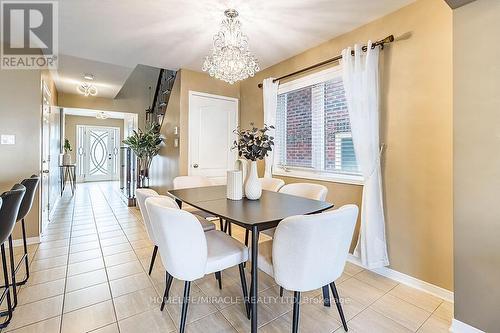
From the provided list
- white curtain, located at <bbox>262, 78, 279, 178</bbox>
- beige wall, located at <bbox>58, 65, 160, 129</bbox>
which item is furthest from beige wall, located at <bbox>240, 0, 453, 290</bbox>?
beige wall, located at <bbox>58, 65, 160, 129</bbox>

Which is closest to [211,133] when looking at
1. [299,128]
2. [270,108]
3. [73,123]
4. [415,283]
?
[270,108]

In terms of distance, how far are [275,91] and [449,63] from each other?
1.99m

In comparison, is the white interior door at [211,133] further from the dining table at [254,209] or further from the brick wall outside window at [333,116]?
the brick wall outside window at [333,116]

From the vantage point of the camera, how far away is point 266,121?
11.5ft

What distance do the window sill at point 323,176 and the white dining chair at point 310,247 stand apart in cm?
128

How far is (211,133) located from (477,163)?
131 inches

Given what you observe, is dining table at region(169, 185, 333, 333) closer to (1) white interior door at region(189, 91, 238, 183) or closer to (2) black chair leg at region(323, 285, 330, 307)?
(2) black chair leg at region(323, 285, 330, 307)

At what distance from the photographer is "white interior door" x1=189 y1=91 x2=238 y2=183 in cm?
390

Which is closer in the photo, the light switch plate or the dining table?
the dining table

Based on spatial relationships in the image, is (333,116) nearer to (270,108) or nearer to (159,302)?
(270,108)

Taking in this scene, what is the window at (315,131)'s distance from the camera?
2730 mm

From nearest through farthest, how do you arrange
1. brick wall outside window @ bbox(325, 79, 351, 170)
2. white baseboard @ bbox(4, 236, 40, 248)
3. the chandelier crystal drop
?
brick wall outside window @ bbox(325, 79, 351, 170) → white baseboard @ bbox(4, 236, 40, 248) → the chandelier crystal drop

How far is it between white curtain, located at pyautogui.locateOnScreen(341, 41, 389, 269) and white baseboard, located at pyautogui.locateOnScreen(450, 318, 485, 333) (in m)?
0.70

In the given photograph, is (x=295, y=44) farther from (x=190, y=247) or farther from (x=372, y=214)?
(x=190, y=247)
